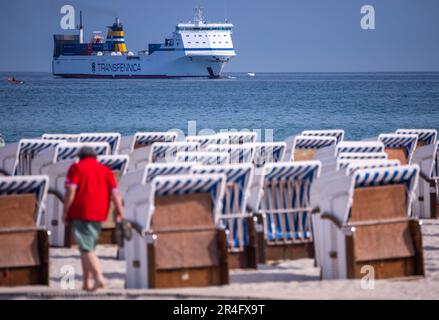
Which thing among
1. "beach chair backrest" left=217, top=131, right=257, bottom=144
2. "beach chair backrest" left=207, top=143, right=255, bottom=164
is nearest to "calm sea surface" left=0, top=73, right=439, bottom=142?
"beach chair backrest" left=217, top=131, right=257, bottom=144

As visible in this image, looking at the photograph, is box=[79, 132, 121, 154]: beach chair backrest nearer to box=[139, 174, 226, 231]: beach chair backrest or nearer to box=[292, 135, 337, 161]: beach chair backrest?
box=[292, 135, 337, 161]: beach chair backrest

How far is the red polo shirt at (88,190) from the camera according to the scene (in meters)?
9.71

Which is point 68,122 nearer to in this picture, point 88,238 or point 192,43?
point 88,238

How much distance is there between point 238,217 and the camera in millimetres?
11234

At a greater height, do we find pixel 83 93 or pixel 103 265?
pixel 83 93

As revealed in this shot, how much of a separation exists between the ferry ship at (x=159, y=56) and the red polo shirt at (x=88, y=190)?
A: 134 meters

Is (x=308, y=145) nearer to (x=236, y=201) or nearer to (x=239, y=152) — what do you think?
(x=239, y=152)

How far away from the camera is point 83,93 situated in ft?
387

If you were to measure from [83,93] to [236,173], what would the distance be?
108 metres

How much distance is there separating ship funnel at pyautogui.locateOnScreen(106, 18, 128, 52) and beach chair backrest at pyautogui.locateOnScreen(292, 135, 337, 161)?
14488 cm

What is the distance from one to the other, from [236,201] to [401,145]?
5926 millimetres

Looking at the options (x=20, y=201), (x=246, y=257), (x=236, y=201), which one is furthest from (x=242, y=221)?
(x=20, y=201)
